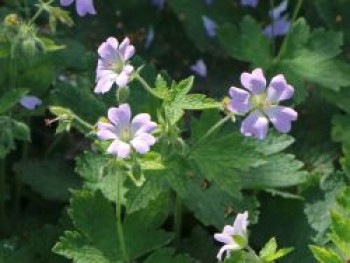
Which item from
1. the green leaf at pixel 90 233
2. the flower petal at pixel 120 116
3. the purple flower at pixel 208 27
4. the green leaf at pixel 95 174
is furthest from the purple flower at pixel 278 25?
the flower petal at pixel 120 116

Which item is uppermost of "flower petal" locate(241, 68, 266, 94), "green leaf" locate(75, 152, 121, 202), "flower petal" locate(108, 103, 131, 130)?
"flower petal" locate(241, 68, 266, 94)

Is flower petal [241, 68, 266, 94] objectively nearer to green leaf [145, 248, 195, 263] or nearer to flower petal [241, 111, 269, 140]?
flower petal [241, 111, 269, 140]

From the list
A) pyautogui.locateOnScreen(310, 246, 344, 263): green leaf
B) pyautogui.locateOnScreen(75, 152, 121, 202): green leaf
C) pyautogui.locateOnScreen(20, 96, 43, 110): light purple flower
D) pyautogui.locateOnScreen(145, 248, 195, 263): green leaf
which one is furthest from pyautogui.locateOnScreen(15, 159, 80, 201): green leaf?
pyautogui.locateOnScreen(310, 246, 344, 263): green leaf

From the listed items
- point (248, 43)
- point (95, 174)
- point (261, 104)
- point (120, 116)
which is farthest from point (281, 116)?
point (248, 43)

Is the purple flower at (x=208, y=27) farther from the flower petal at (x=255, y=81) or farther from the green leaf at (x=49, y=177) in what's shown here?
the flower petal at (x=255, y=81)

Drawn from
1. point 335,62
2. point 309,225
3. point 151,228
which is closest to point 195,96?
point 151,228

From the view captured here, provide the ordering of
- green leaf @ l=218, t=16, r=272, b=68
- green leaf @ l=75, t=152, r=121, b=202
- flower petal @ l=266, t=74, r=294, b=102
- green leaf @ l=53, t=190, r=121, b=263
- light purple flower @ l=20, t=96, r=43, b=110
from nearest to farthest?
flower petal @ l=266, t=74, r=294, b=102
green leaf @ l=53, t=190, r=121, b=263
green leaf @ l=75, t=152, r=121, b=202
light purple flower @ l=20, t=96, r=43, b=110
green leaf @ l=218, t=16, r=272, b=68
